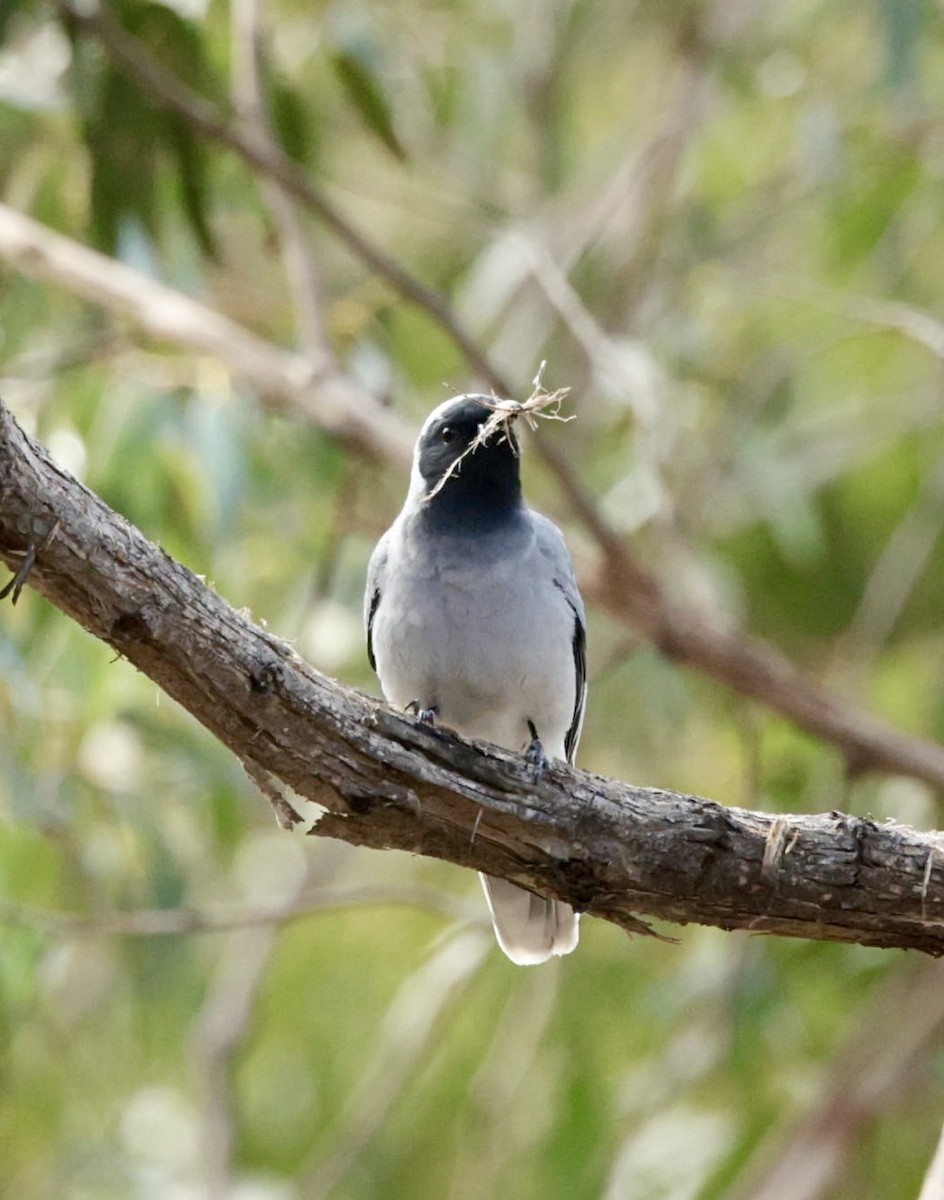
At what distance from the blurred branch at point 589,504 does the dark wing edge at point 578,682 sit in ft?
2.32

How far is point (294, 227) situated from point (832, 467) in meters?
2.95

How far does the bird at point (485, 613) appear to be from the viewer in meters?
4.37

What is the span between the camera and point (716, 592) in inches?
270

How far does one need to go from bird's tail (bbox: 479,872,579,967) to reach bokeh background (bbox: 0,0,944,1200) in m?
1.21

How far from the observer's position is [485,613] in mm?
4355

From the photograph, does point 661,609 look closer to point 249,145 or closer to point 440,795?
point 249,145

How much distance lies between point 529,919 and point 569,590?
35.3 inches

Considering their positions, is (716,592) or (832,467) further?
(832,467)

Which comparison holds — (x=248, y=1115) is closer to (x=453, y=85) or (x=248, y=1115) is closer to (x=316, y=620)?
(x=316, y=620)

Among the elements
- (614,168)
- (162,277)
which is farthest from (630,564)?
(614,168)

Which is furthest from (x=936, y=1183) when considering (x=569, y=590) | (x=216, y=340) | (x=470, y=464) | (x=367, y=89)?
(x=367, y=89)

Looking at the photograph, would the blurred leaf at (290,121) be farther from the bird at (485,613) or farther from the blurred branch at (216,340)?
the bird at (485,613)

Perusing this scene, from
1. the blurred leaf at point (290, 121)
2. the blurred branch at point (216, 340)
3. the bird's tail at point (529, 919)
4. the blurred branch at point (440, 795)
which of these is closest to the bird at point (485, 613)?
the bird's tail at point (529, 919)

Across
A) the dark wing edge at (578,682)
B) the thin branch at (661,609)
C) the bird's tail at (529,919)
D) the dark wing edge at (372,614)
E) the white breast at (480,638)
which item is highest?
the thin branch at (661,609)
